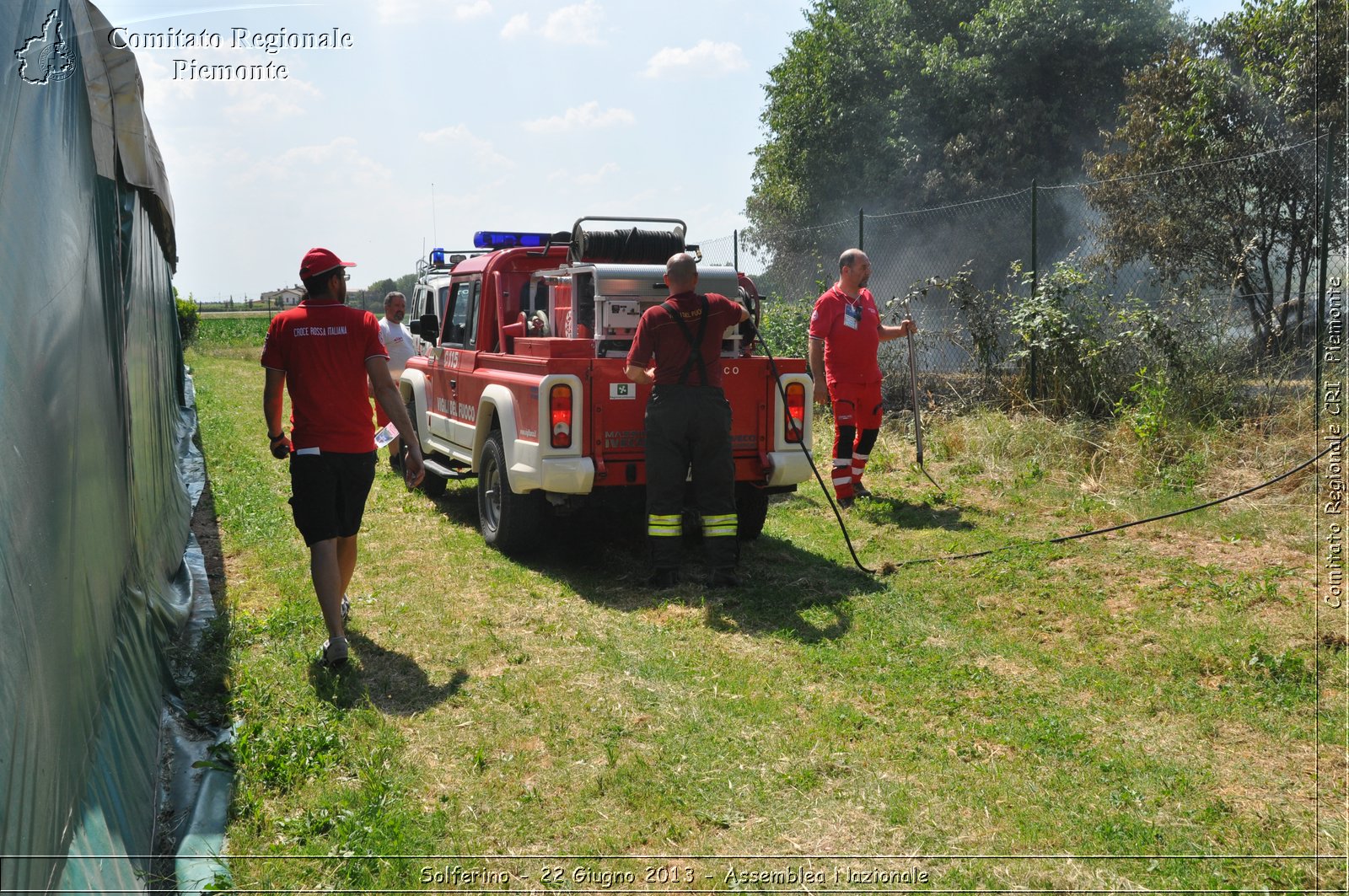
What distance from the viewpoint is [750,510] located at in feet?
24.6

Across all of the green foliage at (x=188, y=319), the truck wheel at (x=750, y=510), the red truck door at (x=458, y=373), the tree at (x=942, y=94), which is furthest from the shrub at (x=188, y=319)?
the truck wheel at (x=750, y=510)

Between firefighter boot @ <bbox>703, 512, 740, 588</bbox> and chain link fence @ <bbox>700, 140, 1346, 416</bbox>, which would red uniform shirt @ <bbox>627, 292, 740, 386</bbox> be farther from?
chain link fence @ <bbox>700, 140, 1346, 416</bbox>

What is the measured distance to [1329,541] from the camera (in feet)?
20.4

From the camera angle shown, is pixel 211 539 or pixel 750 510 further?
pixel 211 539

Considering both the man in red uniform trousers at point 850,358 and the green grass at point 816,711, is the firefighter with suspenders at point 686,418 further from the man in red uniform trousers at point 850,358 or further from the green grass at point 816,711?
the man in red uniform trousers at point 850,358

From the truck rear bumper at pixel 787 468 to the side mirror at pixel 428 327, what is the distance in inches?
138

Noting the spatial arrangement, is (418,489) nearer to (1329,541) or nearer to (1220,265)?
(1329,541)

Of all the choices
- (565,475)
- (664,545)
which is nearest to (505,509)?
(565,475)

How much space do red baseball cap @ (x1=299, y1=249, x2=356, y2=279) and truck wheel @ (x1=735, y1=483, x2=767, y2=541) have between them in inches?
130

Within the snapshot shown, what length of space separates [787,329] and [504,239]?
595 cm

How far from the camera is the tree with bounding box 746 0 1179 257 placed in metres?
25.9

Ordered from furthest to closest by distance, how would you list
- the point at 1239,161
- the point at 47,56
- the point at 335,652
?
the point at 1239,161
the point at 335,652
the point at 47,56

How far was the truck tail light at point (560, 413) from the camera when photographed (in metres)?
6.63

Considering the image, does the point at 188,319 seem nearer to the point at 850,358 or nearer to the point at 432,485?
the point at 432,485
